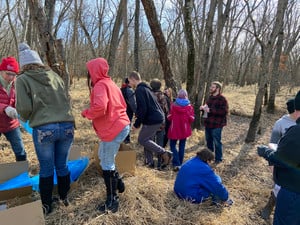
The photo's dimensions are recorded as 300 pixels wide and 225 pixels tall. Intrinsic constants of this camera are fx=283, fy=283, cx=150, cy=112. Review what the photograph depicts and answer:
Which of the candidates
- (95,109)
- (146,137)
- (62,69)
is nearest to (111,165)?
(95,109)

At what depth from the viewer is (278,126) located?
359 centimetres

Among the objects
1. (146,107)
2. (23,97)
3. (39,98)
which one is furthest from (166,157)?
(23,97)

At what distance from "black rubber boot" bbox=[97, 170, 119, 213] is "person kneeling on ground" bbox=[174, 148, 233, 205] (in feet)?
3.26

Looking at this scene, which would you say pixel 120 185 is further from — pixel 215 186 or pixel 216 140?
pixel 216 140

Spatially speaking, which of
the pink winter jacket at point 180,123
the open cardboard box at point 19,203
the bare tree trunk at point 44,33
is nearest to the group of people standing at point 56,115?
the open cardboard box at point 19,203

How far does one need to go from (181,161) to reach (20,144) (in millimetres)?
2780

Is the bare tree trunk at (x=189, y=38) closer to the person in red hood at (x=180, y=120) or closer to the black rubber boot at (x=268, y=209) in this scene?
the person in red hood at (x=180, y=120)

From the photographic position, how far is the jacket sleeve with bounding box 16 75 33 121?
268 cm

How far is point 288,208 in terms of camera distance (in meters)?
2.45

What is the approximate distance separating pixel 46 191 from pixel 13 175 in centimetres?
78

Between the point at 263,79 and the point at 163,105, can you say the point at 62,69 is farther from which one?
the point at 263,79

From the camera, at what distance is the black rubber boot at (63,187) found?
10.6ft

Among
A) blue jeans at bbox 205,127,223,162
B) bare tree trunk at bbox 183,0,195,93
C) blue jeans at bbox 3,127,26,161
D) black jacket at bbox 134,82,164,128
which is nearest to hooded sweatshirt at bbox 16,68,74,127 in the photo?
blue jeans at bbox 3,127,26,161

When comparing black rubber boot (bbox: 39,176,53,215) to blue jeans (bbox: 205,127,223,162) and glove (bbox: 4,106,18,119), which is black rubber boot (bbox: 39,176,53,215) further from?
blue jeans (bbox: 205,127,223,162)
